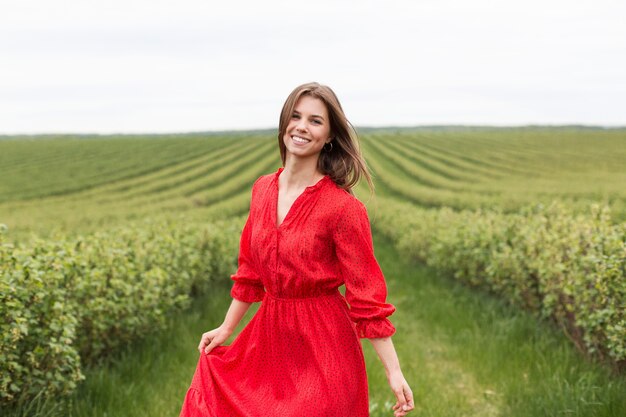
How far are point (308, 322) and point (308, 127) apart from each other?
0.79 m

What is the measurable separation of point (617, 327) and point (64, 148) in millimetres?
64280

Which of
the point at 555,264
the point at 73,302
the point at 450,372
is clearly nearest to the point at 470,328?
the point at 450,372

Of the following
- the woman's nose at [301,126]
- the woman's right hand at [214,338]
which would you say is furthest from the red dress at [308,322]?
the woman's nose at [301,126]

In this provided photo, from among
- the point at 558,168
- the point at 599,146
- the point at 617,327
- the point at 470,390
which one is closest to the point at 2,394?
the point at 470,390

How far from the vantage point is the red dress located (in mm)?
2273

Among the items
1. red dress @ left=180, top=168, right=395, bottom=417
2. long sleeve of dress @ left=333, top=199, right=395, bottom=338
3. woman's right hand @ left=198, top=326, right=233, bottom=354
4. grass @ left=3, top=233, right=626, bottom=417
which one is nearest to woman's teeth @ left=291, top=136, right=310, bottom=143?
red dress @ left=180, top=168, right=395, bottom=417

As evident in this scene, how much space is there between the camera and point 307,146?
2.39m

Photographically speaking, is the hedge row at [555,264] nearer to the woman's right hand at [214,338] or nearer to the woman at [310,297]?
the woman at [310,297]

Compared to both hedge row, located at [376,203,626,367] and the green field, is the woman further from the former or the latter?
hedge row, located at [376,203,626,367]

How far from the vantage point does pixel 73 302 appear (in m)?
4.46

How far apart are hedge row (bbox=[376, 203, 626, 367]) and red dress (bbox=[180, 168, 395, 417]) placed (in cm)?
279

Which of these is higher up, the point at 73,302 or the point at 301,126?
the point at 301,126

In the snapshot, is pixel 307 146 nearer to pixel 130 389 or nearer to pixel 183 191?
pixel 130 389

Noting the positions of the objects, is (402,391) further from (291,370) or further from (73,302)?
(73,302)
